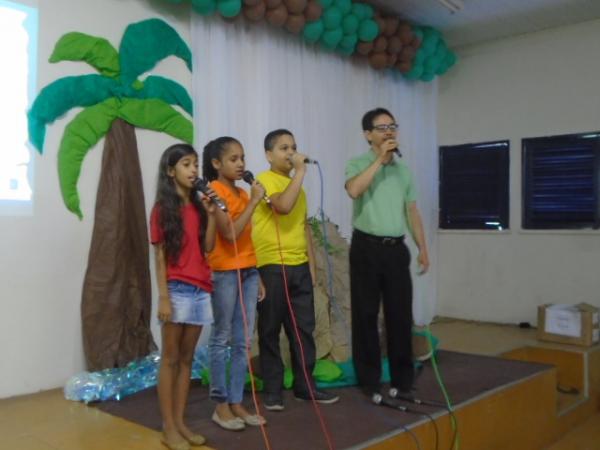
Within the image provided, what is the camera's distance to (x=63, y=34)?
115 inches

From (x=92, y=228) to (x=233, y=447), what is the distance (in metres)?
1.54

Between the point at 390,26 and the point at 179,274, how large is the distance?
3.12m

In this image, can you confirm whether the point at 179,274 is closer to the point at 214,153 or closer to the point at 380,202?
the point at 214,153

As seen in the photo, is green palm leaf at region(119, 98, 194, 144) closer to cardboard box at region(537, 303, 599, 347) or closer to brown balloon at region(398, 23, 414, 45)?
brown balloon at region(398, 23, 414, 45)

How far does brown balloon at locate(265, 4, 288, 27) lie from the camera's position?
359cm

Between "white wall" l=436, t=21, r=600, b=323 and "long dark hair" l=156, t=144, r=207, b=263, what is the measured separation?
364 cm

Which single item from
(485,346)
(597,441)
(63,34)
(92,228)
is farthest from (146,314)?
(597,441)

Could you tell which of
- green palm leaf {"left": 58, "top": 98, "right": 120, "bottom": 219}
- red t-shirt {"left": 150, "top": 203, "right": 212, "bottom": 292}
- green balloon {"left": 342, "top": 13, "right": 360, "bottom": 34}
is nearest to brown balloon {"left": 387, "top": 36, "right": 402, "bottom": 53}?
green balloon {"left": 342, "top": 13, "right": 360, "bottom": 34}

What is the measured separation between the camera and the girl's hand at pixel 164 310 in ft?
6.19

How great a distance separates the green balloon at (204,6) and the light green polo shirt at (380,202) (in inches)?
56.3

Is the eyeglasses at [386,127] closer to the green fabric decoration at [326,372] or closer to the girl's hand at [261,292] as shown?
the girl's hand at [261,292]

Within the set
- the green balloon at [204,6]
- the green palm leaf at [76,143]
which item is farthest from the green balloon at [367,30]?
the green palm leaf at [76,143]

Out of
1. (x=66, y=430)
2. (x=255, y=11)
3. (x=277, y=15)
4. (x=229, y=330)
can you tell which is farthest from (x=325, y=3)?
(x=66, y=430)

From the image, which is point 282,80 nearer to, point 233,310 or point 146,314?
point 146,314
